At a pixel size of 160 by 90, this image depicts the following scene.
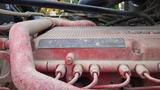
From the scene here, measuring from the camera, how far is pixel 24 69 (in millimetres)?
737

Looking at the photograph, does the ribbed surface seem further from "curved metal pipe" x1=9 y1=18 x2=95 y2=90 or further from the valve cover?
"curved metal pipe" x1=9 y1=18 x2=95 y2=90

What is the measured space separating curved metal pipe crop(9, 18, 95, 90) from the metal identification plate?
8cm

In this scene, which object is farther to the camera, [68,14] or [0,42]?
[68,14]

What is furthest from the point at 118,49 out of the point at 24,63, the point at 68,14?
the point at 68,14

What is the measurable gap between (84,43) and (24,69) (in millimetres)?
282

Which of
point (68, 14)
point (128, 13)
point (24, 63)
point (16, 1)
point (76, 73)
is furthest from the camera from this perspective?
point (68, 14)

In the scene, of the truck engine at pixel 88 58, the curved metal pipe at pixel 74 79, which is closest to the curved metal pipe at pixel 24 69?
the truck engine at pixel 88 58

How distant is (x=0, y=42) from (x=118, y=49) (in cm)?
37

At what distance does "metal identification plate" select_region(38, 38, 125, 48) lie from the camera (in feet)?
3.11

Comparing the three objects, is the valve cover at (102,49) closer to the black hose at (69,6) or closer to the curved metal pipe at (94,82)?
the curved metal pipe at (94,82)

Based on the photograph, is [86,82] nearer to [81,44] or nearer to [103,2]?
[81,44]

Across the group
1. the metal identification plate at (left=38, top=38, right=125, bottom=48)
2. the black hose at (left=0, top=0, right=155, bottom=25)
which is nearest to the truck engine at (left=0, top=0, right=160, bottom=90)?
the metal identification plate at (left=38, top=38, right=125, bottom=48)

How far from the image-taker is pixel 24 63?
761mm

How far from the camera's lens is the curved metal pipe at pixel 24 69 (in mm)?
676
